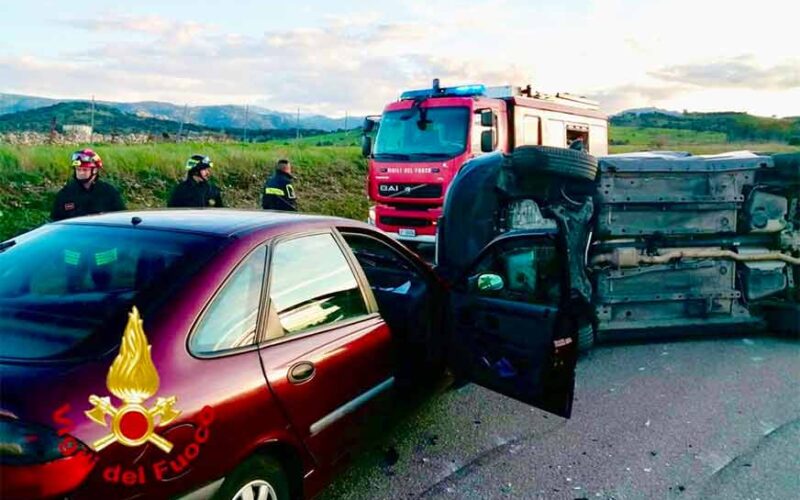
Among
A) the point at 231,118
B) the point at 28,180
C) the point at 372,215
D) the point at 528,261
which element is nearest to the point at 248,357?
the point at 528,261

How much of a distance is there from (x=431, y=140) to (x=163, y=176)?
816 centimetres

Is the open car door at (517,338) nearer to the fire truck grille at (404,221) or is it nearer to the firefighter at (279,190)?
the firefighter at (279,190)

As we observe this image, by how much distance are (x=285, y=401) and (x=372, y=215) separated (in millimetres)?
9064

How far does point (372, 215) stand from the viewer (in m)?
11.7

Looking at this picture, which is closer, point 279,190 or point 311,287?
point 311,287

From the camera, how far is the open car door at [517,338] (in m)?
3.65

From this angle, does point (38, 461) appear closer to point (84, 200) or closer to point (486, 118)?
point (84, 200)

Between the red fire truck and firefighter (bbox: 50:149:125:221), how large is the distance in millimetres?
5135

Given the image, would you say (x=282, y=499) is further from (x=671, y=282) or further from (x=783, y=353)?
(x=783, y=353)

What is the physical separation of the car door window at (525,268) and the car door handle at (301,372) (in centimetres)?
176

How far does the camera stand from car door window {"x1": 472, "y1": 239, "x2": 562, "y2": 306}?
14.8 ft

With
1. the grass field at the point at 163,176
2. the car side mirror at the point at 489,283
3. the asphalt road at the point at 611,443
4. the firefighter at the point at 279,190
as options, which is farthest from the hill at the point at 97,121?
the car side mirror at the point at 489,283

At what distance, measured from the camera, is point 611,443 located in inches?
165

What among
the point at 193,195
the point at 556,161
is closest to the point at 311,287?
the point at 556,161
